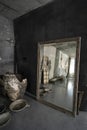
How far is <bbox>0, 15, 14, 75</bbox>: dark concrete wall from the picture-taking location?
12.4 ft

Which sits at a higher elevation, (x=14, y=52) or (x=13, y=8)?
(x=13, y=8)

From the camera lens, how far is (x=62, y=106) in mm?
2807

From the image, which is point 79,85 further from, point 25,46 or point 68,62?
point 68,62

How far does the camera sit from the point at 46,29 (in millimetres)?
2943

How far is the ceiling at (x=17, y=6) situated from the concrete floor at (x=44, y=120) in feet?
9.05

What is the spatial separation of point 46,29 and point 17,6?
1.07 m

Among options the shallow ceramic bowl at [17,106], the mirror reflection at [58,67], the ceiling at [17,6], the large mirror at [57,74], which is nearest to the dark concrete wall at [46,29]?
the ceiling at [17,6]

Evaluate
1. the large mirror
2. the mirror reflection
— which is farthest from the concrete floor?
the mirror reflection

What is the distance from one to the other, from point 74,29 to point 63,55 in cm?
315

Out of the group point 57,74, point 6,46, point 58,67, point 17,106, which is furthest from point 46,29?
point 57,74

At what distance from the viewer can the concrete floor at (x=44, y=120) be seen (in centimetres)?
208

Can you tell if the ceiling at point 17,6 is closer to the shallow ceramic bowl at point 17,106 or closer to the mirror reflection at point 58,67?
the mirror reflection at point 58,67

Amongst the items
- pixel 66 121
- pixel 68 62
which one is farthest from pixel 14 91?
pixel 68 62

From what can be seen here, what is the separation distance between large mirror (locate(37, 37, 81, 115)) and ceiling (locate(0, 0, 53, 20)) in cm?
104
